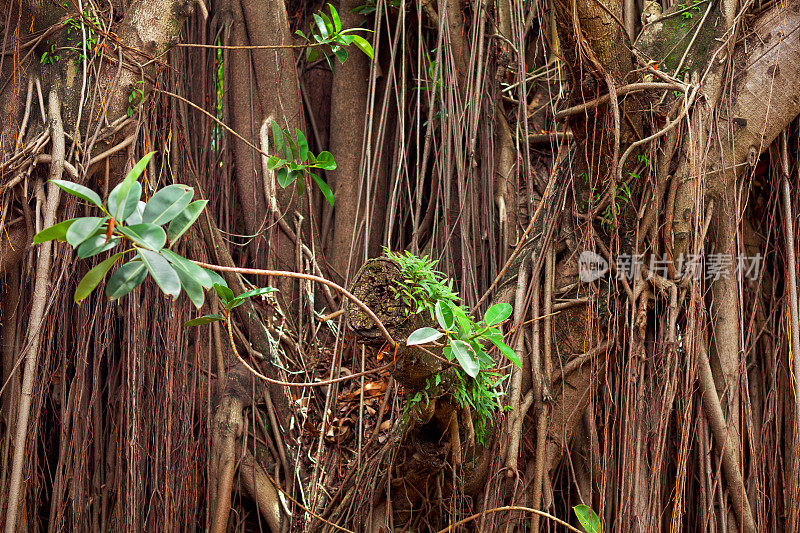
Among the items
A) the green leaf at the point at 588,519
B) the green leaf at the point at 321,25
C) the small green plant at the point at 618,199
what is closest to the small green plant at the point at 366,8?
the green leaf at the point at 321,25

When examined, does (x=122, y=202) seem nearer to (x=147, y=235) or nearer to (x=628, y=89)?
(x=147, y=235)

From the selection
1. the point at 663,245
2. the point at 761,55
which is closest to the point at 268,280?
the point at 663,245

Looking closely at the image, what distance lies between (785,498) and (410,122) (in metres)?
1.41

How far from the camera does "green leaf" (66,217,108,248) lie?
0.77 m

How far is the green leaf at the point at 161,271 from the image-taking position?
79 cm

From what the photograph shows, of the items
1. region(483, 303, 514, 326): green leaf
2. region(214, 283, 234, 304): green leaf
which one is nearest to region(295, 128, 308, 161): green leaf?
region(214, 283, 234, 304): green leaf

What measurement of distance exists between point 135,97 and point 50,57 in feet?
0.71

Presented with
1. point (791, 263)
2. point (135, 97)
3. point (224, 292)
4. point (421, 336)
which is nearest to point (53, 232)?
point (224, 292)

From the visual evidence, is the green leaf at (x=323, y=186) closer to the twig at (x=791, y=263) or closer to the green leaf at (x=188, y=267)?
the green leaf at (x=188, y=267)

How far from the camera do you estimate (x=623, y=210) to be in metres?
1.56

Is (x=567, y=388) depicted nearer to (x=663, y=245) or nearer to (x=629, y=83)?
(x=663, y=245)

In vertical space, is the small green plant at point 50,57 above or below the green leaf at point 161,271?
above

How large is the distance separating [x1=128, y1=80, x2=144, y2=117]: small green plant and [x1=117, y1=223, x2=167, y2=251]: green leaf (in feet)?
3.25

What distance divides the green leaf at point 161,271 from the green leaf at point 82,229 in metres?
0.06
